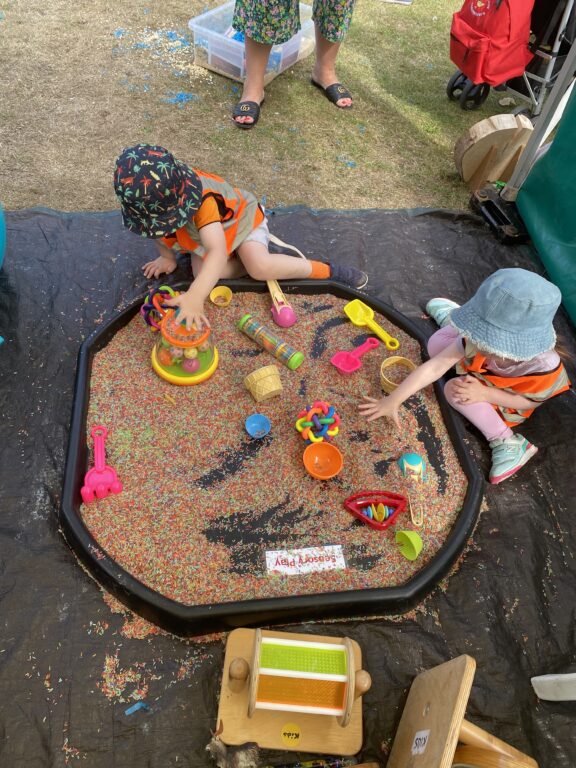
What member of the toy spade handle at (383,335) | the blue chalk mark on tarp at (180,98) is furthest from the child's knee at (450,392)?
the blue chalk mark on tarp at (180,98)

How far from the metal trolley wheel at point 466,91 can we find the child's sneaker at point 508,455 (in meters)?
2.39

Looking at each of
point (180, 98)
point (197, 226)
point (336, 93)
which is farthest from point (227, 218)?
point (336, 93)

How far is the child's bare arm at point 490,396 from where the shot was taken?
1596mm

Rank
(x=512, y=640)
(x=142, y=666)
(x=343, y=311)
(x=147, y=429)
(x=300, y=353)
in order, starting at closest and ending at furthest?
(x=142, y=666) → (x=512, y=640) → (x=147, y=429) → (x=300, y=353) → (x=343, y=311)

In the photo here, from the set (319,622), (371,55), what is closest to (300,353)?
(319,622)

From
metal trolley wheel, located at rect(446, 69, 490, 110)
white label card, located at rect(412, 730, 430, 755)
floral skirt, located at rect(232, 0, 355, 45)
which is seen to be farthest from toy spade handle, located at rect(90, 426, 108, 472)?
metal trolley wheel, located at rect(446, 69, 490, 110)

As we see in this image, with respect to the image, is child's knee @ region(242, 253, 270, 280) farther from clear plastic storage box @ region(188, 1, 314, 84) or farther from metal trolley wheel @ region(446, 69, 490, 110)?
metal trolley wheel @ region(446, 69, 490, 110)

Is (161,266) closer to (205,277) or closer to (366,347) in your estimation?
(205,277)

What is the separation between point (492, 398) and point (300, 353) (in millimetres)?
604

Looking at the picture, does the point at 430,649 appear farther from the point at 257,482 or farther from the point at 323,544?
the point at 257,482

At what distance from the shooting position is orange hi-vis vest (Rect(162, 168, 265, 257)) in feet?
5.57

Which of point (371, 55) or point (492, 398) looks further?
point (371, 55)

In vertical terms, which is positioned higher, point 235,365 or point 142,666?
point 235,365

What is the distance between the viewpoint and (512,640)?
4.37 ft
